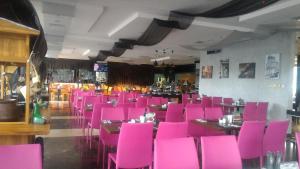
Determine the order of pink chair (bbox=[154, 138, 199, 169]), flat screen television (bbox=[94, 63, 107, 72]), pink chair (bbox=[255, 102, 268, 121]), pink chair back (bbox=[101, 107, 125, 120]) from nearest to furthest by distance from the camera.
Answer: pink chair (bbox=[154, 138, 199, 169]), pink chair back (bbox=[101, 107, 125, 120]), pink chair (bbox=[255, 102, 268, 121]), flat screen television (bbox=[94, 63, 107, 72])

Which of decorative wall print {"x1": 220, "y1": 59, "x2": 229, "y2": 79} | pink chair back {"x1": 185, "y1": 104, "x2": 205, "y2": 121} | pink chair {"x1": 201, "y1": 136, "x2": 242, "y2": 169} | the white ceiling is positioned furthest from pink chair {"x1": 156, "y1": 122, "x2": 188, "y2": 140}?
decorative wall print {"x1": 220, "y1": 59, "x2": 229, "y2": 79}

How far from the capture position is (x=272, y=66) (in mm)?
8453

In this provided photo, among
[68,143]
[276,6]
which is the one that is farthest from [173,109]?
[276,6]

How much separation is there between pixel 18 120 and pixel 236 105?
6.67 m

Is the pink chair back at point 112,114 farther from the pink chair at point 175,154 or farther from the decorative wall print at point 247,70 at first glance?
the decorative wall print at point 247,70

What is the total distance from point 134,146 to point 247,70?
7.19 metres

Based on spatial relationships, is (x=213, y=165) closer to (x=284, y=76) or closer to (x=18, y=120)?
(x=18, y=120)

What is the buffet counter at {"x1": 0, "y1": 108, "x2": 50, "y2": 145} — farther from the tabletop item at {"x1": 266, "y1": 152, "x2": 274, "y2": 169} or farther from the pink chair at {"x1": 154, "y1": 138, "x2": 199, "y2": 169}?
the tabletop item at {"x1": 266, "y1": 152, "x2": 274, "y2": 169}

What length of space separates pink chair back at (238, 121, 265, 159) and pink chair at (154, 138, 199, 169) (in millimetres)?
1518

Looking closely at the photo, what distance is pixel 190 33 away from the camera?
28.5 feet

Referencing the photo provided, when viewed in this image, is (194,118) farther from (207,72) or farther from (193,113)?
(207,72)

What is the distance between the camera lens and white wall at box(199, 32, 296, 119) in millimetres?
7992

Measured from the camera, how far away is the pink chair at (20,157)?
183cm

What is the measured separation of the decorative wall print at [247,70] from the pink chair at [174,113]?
169 inches
